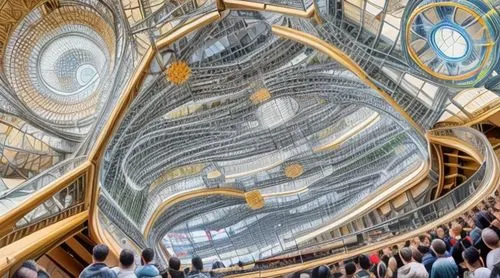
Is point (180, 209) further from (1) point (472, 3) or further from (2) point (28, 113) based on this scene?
(1) point (472, 3)

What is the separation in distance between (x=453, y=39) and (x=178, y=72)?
8315 mm

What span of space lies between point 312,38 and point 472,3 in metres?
5.64

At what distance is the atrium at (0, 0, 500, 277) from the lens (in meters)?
9.47

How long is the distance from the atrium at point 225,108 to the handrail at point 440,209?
0.18 ft

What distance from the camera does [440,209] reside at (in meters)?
13.7

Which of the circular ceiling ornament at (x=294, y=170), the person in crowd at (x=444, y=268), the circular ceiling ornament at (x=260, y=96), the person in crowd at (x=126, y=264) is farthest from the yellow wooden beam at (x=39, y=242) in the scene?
the circular ceiling ornament at (x=294, y=170)

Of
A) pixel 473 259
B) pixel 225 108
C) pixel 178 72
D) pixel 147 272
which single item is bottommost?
pixel 473 259

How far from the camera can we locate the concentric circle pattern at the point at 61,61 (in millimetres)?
13195

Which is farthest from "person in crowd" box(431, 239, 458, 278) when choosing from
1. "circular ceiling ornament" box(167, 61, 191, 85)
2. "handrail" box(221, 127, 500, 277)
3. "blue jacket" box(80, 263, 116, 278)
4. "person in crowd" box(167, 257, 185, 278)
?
"circular ceiling ornament" box(167, 61, 191, 85)

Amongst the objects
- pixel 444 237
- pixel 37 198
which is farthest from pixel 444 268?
pixel 37 198

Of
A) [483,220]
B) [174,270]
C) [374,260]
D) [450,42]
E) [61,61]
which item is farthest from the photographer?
[61,61]

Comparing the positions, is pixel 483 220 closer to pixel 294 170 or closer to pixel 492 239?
pixel 492 239

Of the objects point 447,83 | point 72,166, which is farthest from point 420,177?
point 72,166

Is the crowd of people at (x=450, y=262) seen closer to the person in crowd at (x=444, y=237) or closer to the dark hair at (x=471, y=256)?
the dark hair at (x=471, y=256)
